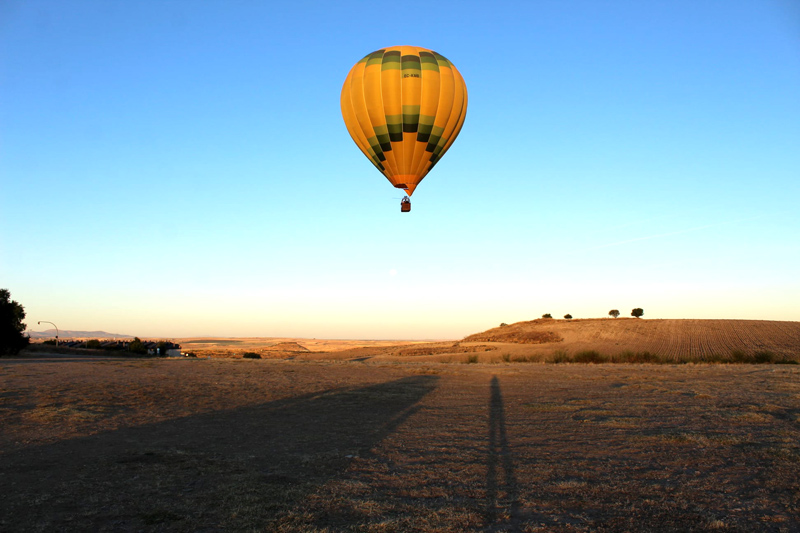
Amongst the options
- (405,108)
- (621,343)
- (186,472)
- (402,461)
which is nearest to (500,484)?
(402,461)

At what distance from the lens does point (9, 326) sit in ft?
135

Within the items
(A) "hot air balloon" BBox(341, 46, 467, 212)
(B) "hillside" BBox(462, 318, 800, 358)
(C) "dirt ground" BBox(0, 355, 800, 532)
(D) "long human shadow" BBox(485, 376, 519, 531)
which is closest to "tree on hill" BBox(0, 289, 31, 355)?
(C) "dirt ground" BBox(0, 355, 800, 532)

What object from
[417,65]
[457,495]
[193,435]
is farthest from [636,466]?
[417,65]

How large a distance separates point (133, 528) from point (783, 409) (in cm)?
1514

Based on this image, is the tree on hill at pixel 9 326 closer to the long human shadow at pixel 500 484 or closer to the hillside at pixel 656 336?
the long human shadow at pixel 500 484

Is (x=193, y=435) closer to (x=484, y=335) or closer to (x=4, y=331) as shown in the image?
(x=4, y=331)

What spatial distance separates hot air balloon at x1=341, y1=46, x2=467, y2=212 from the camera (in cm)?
2438

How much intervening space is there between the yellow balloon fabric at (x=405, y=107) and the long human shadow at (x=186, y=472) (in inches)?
580

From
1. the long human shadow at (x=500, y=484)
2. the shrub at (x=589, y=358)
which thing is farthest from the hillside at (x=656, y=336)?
the long human shadow at (x=500, y=484)

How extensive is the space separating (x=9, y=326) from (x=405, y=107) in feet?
125

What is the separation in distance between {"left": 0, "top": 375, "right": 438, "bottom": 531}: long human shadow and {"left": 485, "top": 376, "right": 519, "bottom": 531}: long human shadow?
2430 mm

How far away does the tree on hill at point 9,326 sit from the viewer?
40406 mm

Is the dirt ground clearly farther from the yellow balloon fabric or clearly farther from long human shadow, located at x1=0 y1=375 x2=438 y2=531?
the yellow balloon fabric

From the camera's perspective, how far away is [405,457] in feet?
30.4
